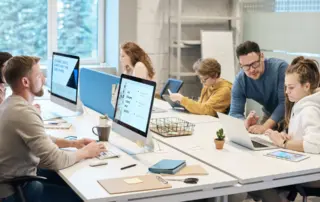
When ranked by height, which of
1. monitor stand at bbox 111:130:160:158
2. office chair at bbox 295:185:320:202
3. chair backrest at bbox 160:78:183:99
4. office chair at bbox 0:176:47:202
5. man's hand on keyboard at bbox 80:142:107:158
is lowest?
office chair at bbox 295:185:320:202

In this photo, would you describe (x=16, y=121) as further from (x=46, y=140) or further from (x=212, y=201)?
(x=212, y=201)

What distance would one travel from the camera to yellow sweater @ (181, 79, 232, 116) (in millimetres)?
3846

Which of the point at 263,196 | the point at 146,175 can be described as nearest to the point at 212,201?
the point at 146,175

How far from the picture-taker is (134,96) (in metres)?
2.68

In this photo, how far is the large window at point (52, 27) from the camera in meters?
5.64

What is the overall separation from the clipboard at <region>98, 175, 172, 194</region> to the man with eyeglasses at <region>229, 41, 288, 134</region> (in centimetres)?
139

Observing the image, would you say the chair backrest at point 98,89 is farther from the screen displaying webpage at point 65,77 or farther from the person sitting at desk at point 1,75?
the person sitting at desk at point 1,75

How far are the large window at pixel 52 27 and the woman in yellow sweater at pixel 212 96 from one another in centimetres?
244

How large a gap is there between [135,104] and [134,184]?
2.12ft

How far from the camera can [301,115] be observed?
2.77m

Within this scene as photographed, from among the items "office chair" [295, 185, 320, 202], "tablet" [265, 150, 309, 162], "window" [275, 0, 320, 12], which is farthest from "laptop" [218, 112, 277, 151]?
Answer: "window" [275, 0, 320, 12]

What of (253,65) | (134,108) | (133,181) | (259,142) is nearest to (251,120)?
(259,142)

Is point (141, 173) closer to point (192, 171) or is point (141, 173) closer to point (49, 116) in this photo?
point (192, 171)

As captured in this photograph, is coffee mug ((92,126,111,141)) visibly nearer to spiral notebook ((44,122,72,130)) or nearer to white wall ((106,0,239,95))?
spiral notebook ((44,122,72,130))
